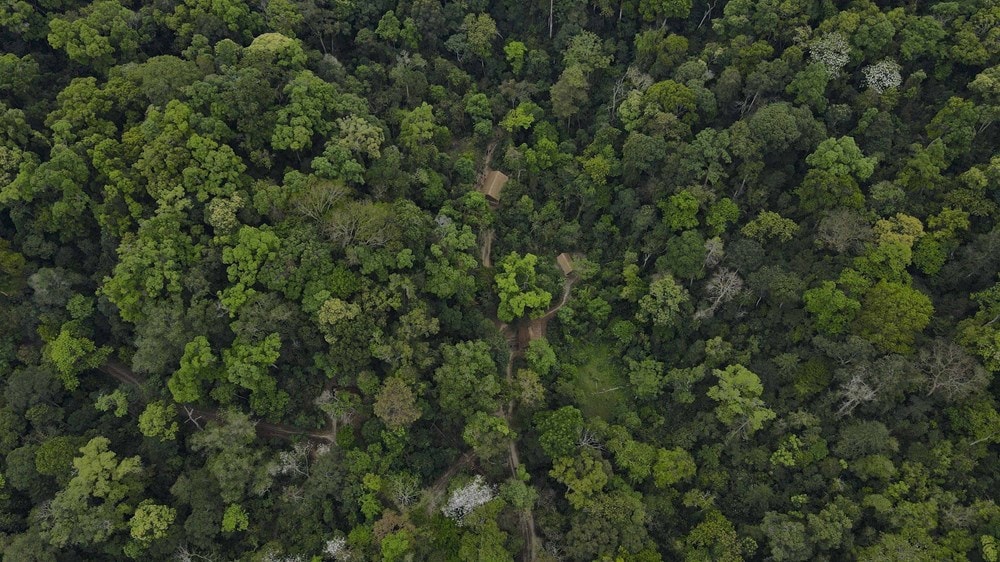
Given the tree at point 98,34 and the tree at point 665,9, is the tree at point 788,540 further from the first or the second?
the tree at point 98,34

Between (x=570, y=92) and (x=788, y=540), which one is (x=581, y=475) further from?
(x=570, y=92)

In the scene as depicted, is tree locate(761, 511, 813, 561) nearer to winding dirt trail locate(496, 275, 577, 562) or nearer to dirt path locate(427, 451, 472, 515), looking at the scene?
winding dirt trail locate(496, 275, 577, 562)

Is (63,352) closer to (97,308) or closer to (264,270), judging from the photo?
(97,308)

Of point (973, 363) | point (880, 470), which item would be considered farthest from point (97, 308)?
point (973, 363)

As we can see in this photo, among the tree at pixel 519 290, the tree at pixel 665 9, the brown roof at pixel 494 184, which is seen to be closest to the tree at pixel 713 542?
the tree at pixel 519 290

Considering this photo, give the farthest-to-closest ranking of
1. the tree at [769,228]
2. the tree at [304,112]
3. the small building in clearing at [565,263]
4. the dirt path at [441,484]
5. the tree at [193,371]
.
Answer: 1. the small building in clearing at [565,263]
2. the tree at [769,228]
3. the tree at [304,112]
4. the dirt path at [441,484]
5. the tree at [193,371]

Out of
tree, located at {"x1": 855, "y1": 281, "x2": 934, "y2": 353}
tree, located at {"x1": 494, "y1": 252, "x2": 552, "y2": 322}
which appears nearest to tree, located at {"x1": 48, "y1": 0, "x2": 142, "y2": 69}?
tree, located at {"x1": 494, "y1": 252, "x2": 552, "y2": 322}
